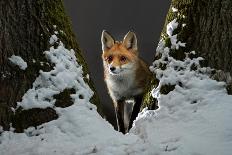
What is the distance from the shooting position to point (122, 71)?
5223 mm

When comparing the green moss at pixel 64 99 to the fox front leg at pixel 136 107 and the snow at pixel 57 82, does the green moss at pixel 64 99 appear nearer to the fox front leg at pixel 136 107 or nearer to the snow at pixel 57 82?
the snow at pixel 57 82

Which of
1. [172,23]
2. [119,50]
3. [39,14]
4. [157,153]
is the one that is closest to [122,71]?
[119,50]

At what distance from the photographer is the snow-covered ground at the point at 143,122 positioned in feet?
10.8

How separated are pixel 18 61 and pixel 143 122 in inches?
48.9

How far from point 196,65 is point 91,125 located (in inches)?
43.4

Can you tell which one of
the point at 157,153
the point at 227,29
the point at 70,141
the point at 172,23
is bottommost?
the point at 157,153

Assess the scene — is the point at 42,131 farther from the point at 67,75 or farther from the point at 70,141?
the point at 67,75

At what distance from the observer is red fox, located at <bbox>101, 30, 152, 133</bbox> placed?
5.20 metres

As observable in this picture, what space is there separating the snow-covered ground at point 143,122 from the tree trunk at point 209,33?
0.08m

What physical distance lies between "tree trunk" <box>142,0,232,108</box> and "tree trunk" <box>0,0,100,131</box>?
1.11 m

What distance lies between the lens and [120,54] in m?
5.30

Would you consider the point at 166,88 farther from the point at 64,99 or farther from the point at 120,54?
the point at 120,54

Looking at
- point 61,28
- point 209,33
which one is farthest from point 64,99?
point 209,33

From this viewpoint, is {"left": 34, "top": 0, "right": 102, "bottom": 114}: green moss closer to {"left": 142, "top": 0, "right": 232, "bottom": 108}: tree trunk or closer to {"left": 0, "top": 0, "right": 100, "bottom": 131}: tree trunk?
{"left": 0, "top": 0, "right": 100, "bottom": 131}: tree trunk
